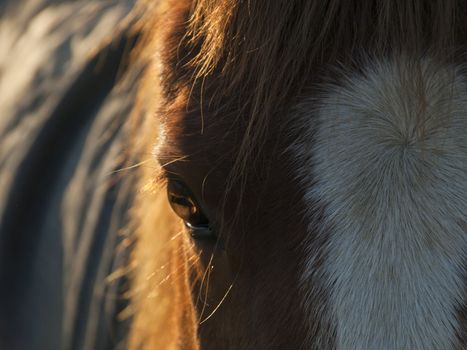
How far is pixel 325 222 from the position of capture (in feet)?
3.37

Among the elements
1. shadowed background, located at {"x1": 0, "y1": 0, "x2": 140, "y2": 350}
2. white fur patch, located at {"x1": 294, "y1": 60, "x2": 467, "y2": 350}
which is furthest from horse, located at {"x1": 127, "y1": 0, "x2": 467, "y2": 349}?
shadowed background, located at {"x1": 0, "y1": 0, "x2": 140, "y2": 350}

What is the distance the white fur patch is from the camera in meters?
0.95

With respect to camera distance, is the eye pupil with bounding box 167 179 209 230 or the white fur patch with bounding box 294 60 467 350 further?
the eye pupil with bounding box 167 179 209 230

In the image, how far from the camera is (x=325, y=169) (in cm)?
105

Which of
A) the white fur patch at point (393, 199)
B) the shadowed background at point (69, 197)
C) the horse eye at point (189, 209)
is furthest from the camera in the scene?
the shadowed background at point (69, 197)

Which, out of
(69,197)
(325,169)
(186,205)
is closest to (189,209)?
(186,205)

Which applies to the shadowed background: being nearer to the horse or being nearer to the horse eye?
the horse eye

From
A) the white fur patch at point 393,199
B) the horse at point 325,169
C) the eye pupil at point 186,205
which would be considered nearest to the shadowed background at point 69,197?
the eye pupil at point 186,205

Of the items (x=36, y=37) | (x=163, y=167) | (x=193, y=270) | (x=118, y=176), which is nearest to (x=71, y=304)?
(x=118, y=176)

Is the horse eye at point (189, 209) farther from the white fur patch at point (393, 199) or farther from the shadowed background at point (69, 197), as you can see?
the shadowed background at point (69, 197)

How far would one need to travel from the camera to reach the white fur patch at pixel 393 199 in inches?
37.4

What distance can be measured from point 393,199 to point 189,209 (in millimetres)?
364

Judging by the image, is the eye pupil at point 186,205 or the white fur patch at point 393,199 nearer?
the white fur patch at point 393,199

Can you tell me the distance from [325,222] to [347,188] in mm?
51
